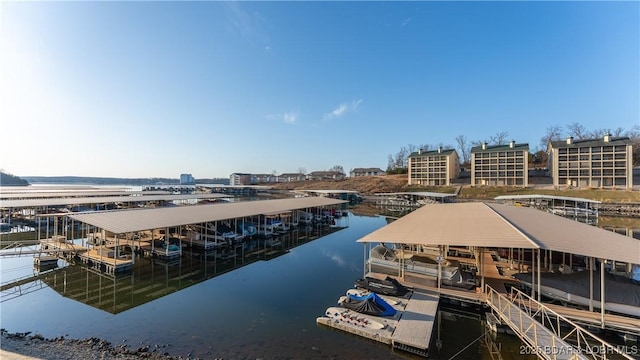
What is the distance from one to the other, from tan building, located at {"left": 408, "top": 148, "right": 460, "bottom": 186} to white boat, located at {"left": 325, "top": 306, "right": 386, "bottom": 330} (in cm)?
6761

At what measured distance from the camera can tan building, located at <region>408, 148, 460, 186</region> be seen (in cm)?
7139

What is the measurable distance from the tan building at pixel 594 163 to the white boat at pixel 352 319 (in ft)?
215

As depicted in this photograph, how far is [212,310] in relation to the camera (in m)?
12.1

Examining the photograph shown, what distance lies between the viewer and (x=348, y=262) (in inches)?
757

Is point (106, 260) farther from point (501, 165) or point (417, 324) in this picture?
point (501, 165)

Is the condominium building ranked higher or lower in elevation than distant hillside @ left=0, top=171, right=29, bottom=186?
higher

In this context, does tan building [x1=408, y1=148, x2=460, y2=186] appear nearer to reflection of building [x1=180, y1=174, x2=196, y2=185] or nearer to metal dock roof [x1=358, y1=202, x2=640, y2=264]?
metal dock roof [x1=358, y1=202, x2=640, y2=264]

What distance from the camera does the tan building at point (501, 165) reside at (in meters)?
60.8

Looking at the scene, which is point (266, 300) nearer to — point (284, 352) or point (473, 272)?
point (284, 352)

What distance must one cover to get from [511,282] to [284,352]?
10.9 metres

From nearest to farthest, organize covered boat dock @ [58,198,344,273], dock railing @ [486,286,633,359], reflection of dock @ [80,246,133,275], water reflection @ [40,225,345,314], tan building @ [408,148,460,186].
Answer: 1. dock railing @ [486,286,633,359]
2. water reflection @ [40,225,345,314]
3. reflection of dock @ [80,246,133,275]
4. covered boat dock @ [58,198,344,273]
5. tan building @ [408,148,460,186]

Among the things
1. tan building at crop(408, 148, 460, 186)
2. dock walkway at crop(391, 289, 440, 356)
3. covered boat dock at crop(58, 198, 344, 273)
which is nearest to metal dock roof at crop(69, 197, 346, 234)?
covered boat dock at crop(58, 198, 344, 273)

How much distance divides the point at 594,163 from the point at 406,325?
6596 cm

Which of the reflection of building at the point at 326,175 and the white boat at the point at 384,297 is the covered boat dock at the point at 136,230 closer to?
the white boat at the point at 384,297
